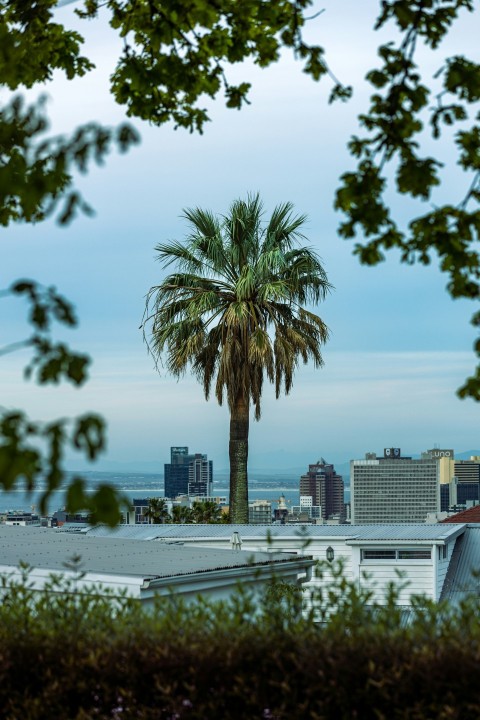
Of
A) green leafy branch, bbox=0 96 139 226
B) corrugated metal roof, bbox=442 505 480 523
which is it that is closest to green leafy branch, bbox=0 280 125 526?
green leafy branch, bbox=0 96 139 226

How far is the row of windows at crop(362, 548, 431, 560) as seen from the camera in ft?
82.2

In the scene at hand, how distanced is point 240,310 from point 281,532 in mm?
5471

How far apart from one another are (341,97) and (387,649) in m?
4.50

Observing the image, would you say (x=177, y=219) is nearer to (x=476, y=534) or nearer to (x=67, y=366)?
(x=476, y=534)

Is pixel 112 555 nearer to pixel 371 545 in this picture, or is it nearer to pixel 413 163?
pixel 413 163

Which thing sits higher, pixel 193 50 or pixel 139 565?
pixel 193 50

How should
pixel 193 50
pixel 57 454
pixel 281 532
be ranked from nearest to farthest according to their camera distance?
1. pixel 57 454
2. pixel 193 50
3. pixel 281 532

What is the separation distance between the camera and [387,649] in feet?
14.8

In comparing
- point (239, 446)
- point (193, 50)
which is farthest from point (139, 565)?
point (239, 446)

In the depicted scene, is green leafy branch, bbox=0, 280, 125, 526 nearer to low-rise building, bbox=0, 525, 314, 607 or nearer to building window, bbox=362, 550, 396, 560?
low-rise building, bbox=0, 525, 314, 607

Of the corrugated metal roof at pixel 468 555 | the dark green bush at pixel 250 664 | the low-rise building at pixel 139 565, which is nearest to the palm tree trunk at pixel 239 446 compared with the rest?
the corrugated metal roof at pixel 468 555

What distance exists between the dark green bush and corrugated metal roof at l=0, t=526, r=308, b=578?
3.99 meters

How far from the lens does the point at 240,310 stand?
2538 cm

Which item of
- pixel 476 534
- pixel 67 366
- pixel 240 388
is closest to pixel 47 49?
pixel 67 366
